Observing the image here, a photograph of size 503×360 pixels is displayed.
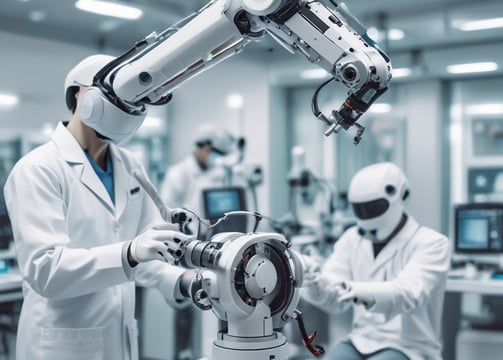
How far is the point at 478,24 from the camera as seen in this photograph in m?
4.81

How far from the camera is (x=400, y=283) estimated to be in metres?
2.23

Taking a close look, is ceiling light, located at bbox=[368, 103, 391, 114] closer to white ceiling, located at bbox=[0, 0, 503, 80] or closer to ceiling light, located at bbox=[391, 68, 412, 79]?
ceiling light, located at bbox=[391, 68, 412, 79]

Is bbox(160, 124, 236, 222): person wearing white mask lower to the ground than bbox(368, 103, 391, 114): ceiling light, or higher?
lower

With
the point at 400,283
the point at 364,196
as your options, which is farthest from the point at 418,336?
the point at 364,196

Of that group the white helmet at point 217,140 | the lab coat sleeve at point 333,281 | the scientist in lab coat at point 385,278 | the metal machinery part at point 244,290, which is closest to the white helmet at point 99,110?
the metal machinery part at point 244,290

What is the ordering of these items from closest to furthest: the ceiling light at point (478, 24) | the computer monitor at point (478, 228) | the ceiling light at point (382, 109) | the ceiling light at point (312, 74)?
the computer monitor at point (478, 228), the ceiling light at point (478, 24), the ceiling light at point (312, 74), the ceiling light at point (382, 109)

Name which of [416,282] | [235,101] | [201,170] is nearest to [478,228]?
[416,282]

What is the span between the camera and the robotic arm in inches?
52.6

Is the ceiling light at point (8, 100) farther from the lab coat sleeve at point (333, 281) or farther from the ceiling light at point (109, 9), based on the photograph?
the lab coat sleeve at point (333, 281)

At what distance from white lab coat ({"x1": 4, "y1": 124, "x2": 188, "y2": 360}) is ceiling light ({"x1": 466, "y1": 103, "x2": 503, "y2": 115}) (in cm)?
500

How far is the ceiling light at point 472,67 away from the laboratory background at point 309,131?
2cm

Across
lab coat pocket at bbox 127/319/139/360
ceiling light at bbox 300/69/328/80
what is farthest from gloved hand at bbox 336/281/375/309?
ceiling light at bbox 300/69/328/80

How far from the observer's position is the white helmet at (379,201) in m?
2.48

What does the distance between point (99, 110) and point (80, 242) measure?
377 millimetres
